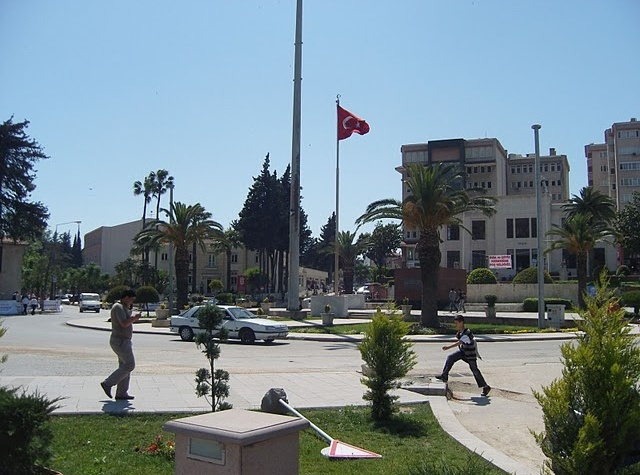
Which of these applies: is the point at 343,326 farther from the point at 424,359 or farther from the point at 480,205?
the point at 424,359

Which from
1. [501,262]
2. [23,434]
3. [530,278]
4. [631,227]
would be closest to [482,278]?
[530,278]

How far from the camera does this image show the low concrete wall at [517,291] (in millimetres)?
52438

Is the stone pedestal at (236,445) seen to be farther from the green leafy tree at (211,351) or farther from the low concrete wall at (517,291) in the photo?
the low concrete wall at (517,291)

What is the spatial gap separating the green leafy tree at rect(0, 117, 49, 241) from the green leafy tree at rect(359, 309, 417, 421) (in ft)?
187

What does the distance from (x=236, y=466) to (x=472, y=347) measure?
9.55 metres

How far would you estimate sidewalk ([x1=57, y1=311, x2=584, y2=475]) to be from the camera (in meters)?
8.16

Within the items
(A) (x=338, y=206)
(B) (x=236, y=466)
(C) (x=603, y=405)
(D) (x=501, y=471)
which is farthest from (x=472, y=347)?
(A) (x=338, y=206)

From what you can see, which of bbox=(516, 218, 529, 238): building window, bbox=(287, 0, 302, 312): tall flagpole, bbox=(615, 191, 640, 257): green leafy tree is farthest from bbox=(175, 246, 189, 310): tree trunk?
bbox=(615, 191, 640, 257): green leafy tree

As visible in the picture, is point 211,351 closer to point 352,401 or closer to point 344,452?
point 344,452

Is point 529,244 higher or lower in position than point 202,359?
higher

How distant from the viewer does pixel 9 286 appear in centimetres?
6438

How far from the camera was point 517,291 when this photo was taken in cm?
5388

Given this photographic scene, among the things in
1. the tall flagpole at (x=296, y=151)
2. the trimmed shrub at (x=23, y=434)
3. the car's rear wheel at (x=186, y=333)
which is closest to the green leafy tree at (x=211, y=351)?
the trimmed shrub at (x=23, y=434)

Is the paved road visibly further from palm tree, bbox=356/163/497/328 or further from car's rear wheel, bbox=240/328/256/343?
palm tree, bbox=356/163/497/328
